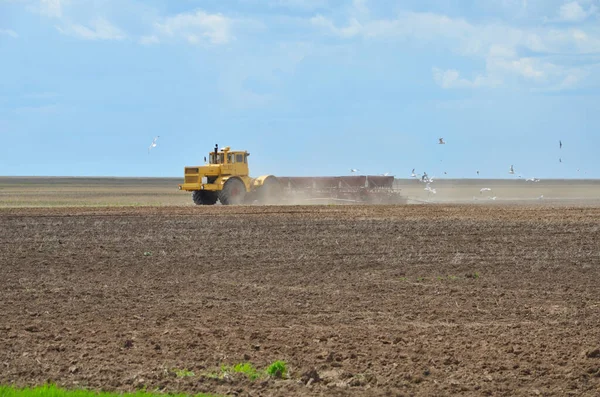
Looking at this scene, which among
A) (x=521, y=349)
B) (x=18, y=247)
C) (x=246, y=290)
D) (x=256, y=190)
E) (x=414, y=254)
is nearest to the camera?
(x=521, y=349)

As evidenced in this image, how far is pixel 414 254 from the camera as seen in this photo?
22.3 metres

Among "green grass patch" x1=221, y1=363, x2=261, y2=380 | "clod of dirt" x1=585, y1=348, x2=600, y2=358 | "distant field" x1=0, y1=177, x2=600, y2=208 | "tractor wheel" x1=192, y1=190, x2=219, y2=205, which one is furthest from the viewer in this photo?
"distant field" x1=0, y1=177, x2=600, y2=208

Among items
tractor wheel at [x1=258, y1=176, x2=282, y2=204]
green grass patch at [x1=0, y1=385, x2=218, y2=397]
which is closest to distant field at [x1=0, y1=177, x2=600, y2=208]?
tractor wheel at [x1=258, y1=176, x2=282, y2=204]

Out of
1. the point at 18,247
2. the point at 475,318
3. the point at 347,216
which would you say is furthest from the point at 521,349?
the point at 347,216

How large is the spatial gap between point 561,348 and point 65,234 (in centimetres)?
1922

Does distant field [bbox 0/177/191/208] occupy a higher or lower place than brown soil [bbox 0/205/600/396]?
higher

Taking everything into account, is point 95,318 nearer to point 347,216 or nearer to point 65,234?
point 65,234

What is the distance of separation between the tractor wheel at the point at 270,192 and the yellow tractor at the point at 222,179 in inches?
41.6

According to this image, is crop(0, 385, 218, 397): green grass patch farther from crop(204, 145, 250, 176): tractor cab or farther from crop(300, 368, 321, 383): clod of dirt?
crop(204, 145, 250, 176): tractor cab

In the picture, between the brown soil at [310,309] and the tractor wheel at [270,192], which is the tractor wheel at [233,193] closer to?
the tractor wheel at [270,192]

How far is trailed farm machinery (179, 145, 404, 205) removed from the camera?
4578 centimetres

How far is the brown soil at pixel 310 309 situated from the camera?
10.5 meters

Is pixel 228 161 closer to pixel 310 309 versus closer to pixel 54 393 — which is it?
pixel 310 309

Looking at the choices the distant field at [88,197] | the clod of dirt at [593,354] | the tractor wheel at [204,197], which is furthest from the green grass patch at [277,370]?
the distant field at [88,197]
